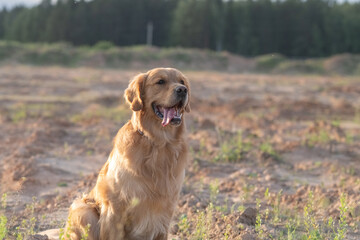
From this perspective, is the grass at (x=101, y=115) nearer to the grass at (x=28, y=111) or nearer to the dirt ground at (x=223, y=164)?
the dirt ground at (x=223, y=164)

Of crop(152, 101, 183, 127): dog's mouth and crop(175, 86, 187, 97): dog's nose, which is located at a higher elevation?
crop(175, 86, 187, 97): dog's nose

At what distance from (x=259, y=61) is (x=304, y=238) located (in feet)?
130

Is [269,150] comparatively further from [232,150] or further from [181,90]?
[181,90]

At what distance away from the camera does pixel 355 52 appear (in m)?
58.4

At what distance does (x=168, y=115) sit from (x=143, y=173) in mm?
590

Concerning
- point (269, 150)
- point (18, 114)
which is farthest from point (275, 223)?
point (18, 114)

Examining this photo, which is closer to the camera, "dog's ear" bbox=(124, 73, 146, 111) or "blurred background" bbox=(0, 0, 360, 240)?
"dog's ear" bbox=(124, 73, 146, 111)

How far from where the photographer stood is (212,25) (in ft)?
180

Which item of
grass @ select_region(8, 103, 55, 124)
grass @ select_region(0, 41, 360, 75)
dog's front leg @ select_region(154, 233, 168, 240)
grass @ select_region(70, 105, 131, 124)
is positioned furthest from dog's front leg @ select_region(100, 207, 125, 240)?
grass @ select_region(0, 41, 360, 75)

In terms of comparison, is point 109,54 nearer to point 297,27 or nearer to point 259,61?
point 259,61

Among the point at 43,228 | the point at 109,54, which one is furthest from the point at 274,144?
the point at 109,54

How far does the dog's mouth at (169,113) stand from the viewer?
4344 millimetres

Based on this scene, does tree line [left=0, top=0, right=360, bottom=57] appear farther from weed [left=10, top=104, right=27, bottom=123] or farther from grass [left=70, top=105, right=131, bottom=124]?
weed [left=10, top=104, right=27, bottom=123]

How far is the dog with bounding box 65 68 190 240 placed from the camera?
4164 millimetres
